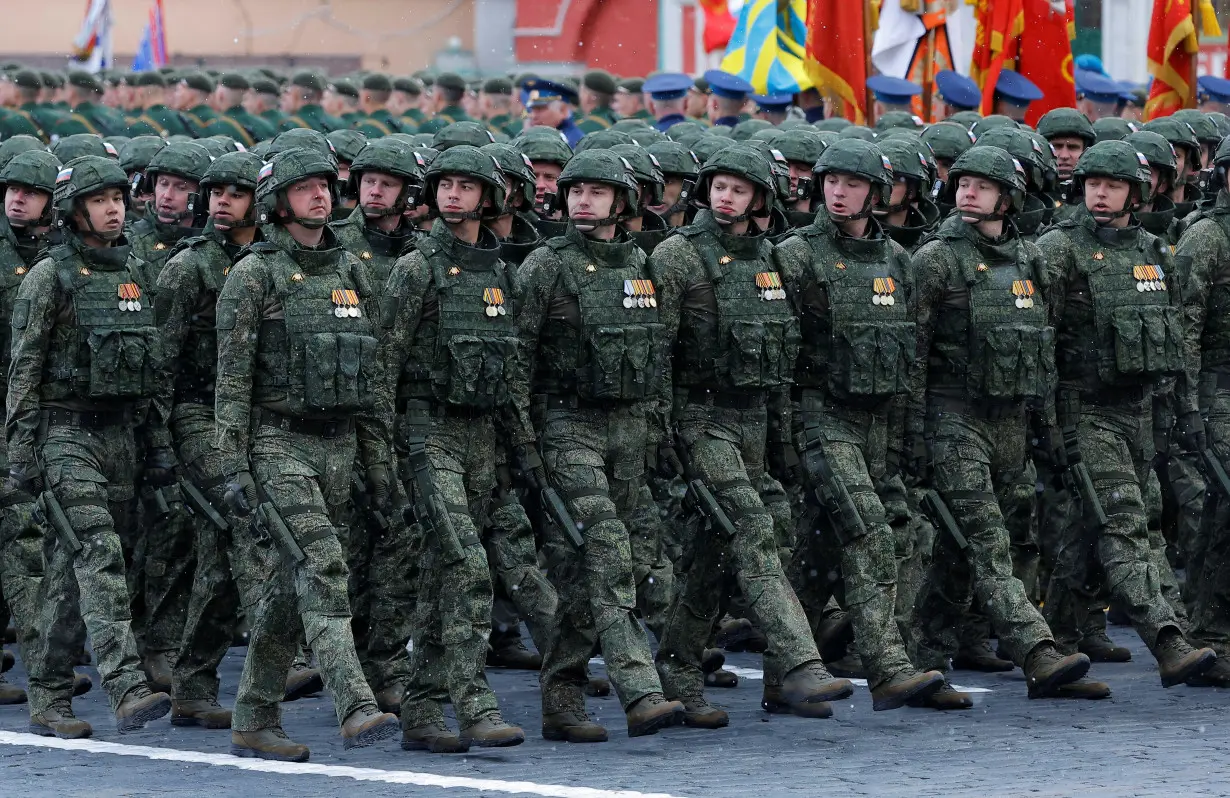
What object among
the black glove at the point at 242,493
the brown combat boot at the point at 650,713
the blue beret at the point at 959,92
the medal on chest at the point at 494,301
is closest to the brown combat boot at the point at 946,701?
the brown combat boot at the point at 650,713

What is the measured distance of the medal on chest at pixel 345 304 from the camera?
411 inches

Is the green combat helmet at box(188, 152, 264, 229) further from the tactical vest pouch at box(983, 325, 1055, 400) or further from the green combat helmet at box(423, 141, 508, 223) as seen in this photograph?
the tactical vest pouch at box(983, 325, 1055, 400)

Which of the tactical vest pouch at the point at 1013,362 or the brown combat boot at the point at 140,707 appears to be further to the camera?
the tactical vest pouch at the point at 1013,362

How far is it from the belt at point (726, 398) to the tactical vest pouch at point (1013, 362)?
1171mm

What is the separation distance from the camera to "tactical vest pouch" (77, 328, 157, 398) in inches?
431

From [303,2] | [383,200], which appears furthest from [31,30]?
[383,200]

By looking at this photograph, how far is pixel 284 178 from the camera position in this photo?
10.5 m

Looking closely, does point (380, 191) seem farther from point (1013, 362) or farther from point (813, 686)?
point (813, 686)

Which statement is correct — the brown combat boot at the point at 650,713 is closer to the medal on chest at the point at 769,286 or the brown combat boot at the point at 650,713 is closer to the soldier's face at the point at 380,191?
the medal on chest at the point at 769,286

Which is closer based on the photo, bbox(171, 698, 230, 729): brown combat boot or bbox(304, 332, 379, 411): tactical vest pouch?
bbox(304, 332, 379, 411): tactical vest pouch

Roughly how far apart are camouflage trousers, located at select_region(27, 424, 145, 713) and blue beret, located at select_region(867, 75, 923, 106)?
894 centimetres

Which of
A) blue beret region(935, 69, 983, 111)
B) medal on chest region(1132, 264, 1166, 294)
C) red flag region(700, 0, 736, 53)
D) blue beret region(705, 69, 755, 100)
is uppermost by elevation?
red flag region(700, 0, 736, 53)

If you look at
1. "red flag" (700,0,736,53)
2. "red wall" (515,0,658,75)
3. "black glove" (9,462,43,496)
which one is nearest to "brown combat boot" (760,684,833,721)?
"black glove" (9,462,43,496)

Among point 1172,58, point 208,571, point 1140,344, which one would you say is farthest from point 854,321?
point 1172,58
